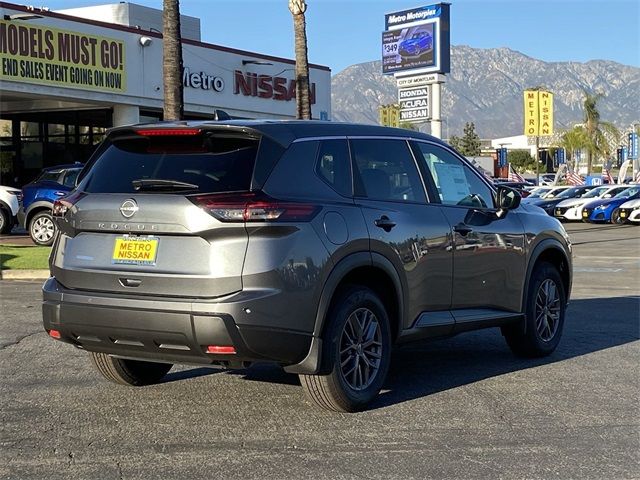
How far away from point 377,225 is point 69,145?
30.9 metres

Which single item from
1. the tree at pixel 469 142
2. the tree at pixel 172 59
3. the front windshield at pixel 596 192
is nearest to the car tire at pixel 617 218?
the front windshield at pixel 596 192

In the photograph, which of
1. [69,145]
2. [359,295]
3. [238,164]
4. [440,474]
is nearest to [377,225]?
[359,295]

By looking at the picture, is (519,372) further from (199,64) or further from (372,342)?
(199,64)

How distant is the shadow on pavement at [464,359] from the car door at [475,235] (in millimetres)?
554

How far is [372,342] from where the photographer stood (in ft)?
20.5

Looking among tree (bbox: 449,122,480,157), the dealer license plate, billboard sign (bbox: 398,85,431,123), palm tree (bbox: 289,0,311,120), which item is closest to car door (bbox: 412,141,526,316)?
the dealer license plate

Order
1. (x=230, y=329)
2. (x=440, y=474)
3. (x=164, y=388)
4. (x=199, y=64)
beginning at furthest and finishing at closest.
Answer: (x=199, y=64)
(x=164, y=388)
(x=230, y=329)
(x=440, y=474)

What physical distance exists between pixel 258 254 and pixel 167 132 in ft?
3.59

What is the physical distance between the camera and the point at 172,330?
5484mm

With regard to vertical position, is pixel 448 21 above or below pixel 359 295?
above

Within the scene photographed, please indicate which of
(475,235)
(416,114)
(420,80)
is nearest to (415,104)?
(416,114)

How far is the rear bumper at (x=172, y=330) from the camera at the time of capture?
542 centimetres

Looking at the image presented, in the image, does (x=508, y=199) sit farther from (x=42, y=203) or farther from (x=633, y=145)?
(x=633, y=145)

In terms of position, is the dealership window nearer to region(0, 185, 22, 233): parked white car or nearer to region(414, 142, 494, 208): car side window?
region(0, 185, 22, 233): parked white car
